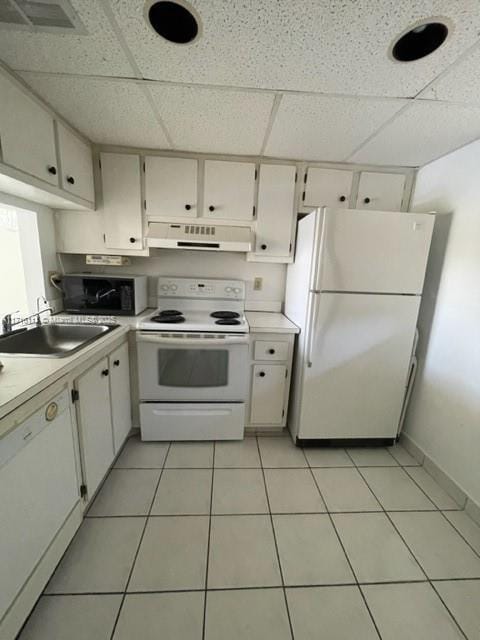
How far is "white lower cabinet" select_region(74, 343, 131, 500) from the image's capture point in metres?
1.29

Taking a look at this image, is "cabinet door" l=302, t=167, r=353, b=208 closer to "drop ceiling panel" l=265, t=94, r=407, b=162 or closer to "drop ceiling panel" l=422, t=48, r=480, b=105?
"drop ceiling panel" l=265, t=94, r=407, b=162

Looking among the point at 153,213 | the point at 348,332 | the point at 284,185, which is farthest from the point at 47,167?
the point at 348,332

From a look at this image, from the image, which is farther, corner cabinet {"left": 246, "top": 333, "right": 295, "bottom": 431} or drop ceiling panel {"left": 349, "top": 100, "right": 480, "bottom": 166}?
corner cabinet {"left": 246, "top": 333, "right": 295, "bottom": 431}

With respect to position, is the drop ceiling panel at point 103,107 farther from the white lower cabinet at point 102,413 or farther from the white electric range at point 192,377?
the white lower cabinet at point 102,413

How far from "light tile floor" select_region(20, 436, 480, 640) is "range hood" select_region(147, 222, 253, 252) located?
1.55 m

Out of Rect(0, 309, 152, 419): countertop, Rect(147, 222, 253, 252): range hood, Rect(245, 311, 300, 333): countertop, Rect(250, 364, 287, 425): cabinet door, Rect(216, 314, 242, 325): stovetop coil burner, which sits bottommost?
Rect(250, 364, 287, 425): cabinet door

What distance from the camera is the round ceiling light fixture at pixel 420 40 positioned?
2.87 ft

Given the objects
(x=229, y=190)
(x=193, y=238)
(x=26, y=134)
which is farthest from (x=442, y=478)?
(x=26, y=134)

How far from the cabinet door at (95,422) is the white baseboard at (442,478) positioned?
2.13 m

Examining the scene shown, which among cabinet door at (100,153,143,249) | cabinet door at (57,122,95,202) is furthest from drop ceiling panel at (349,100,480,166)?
cabinet door at (57,122,95,202)

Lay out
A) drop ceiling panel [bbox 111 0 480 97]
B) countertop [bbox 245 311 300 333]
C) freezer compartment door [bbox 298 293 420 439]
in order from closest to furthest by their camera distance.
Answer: drop ceiling panel [bbox 111 0 480 97] → freezer compartment door [bbox 298 293 420 439] → countertop [bbox 245 311 300 333]

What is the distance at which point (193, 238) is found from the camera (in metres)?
1.96

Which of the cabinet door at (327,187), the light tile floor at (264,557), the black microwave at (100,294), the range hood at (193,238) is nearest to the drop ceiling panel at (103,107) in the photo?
the range hood at (193,238)

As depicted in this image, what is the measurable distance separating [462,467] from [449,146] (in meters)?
2.03
